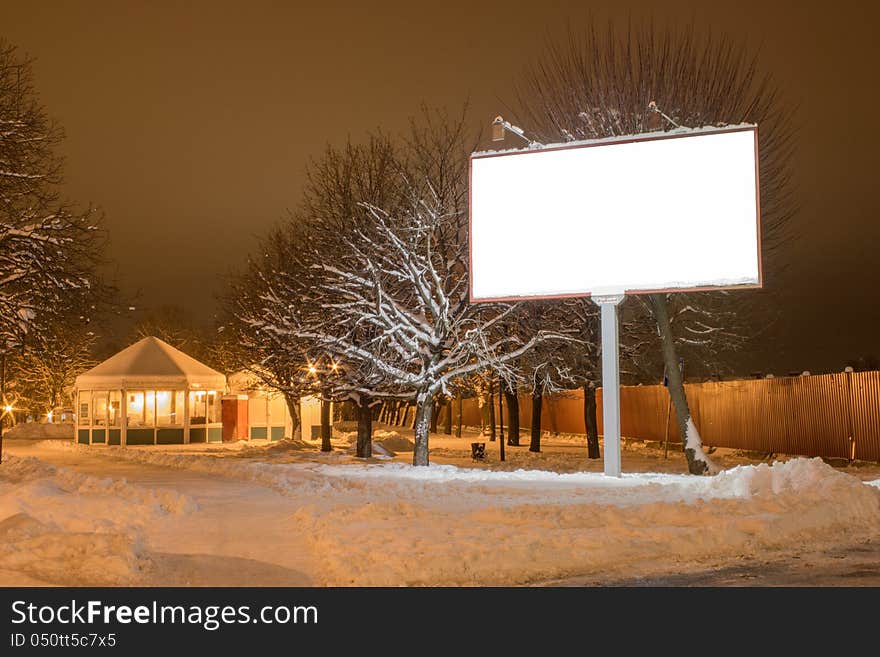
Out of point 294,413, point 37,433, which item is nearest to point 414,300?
point 294,413

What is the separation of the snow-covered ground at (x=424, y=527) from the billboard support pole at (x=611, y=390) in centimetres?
58

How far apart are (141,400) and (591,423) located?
20.7 m

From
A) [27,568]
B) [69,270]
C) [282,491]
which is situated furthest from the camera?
[69,270]

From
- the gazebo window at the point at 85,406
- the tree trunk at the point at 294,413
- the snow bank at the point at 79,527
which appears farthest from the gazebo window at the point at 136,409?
the snow bank at the point at 79,527

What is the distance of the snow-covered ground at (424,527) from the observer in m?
9.73

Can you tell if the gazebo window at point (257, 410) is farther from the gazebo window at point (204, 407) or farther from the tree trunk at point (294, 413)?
the gazebo window at point (204, 407)

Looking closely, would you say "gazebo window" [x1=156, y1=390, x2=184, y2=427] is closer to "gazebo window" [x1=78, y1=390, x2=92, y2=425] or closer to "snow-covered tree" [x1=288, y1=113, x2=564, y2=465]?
"gazebo window" [x1=78, y1=390, x2=92, y2=425]

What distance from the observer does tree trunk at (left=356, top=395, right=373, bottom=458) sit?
30000mm

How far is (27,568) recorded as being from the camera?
31.2 feet

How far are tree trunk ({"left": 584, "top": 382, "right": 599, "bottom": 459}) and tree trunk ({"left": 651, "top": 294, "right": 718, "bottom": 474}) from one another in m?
8.23

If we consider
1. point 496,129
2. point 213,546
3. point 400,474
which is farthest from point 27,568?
point 496,129
